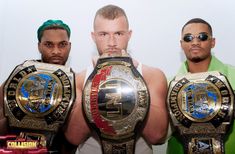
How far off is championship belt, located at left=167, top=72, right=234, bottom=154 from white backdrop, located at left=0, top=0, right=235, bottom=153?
0.41 meters

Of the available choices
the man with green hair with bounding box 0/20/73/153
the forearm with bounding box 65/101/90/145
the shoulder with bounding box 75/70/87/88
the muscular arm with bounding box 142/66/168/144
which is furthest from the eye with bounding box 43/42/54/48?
the muscular arm with bounding box 142/66/168/144

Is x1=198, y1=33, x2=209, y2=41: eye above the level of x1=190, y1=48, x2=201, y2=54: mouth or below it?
above

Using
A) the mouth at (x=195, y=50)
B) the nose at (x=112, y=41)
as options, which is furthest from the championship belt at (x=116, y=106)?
the mouth at (x=195, y=50)

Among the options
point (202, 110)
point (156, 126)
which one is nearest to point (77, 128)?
point (156, 126)

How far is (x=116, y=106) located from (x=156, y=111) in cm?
18

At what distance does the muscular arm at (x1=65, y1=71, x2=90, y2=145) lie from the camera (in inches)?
51.3

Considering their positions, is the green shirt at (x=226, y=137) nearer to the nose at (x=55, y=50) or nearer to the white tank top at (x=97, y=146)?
the white tank top at (x=97, y=146)

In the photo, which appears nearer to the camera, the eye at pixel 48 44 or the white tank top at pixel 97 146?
the white tank top at pixel 97 146

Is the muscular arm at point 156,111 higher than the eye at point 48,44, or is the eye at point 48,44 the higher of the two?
the eye at point 48,44

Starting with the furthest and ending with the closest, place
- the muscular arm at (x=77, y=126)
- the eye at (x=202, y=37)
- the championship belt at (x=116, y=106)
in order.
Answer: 1. the eye at (x=202, y=37)
2. the muscular arm at (x=77, y=126)
3. the championship belt at (x=116, y=106)

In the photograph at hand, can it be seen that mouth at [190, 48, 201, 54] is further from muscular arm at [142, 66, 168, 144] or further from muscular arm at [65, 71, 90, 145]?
muscular arm at [65, 71, 90, 145]

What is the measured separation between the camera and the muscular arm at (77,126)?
1304 millimetres

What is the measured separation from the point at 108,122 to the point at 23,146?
292mm

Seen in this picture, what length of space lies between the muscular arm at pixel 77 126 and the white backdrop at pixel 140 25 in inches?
15.7
